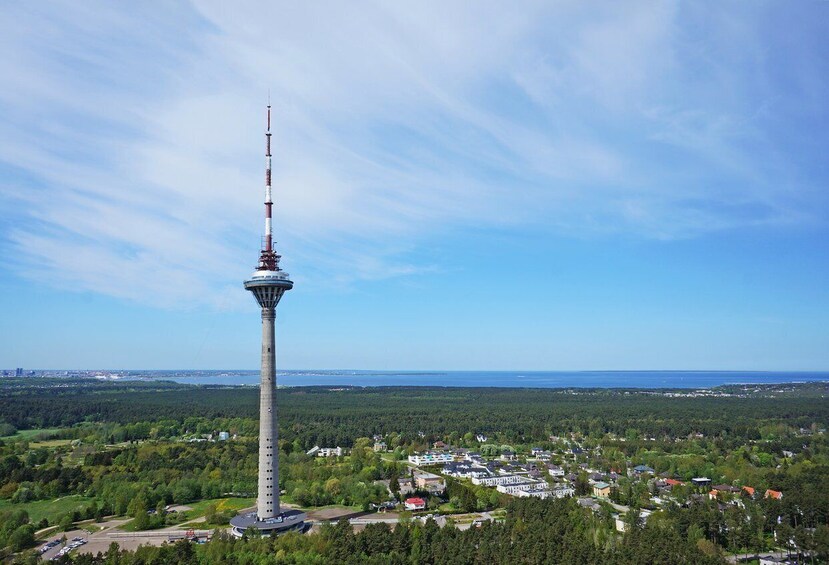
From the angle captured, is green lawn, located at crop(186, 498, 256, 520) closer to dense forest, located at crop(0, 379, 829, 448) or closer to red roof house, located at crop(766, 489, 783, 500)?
dense forest, located at crop(0, 379, 829, 448)

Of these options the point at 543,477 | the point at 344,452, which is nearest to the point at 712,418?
the point at 543,477

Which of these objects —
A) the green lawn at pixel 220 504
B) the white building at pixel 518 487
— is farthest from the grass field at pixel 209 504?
the white building at pixel 518 487

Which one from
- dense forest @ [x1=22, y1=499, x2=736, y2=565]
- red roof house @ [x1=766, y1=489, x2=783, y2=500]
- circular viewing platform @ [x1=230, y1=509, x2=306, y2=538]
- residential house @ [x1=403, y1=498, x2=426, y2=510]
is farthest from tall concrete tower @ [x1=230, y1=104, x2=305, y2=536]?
red roof house @ [x1=766, y1=489, x2=783, y2=500]

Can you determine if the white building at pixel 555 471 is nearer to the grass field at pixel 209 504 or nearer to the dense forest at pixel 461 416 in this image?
the dense forest at pixel 461 416

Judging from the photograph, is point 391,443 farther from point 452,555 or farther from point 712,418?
point 712,418

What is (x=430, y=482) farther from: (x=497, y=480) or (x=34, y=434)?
(x=34, y=434)

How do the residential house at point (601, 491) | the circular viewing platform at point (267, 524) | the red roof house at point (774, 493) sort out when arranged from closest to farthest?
the circular viewing platform at point (267, 524)
the red roof house at point (774, 493)
the residential house at point (601, 491)
